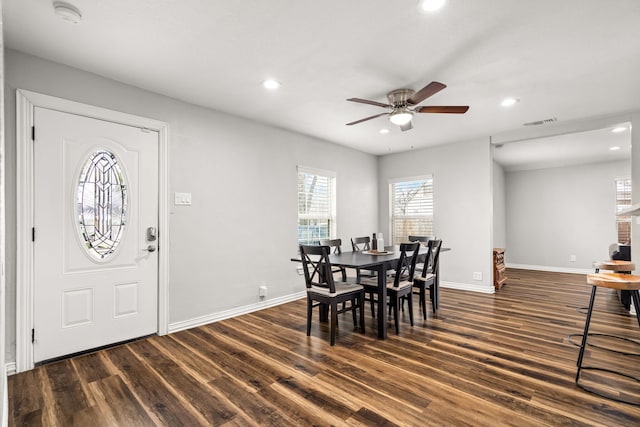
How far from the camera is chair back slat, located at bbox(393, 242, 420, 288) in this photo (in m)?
3.34

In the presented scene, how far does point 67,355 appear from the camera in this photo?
2.81 metres

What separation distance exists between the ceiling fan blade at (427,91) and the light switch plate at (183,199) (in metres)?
2.59

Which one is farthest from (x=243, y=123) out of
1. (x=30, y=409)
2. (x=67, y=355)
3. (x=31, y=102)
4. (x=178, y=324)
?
(x=30, y=409)

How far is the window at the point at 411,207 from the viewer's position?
6043 mm

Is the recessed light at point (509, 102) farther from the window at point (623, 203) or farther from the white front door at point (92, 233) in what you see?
the window at point (623, 203)

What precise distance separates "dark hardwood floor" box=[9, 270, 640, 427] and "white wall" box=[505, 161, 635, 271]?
4178 mm

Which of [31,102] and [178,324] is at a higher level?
[31,102]

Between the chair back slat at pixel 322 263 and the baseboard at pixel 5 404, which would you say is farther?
the chair back slat at pixel 322 263

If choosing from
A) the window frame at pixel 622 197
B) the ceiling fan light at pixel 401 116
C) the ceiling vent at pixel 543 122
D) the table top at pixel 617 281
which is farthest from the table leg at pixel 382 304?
the window frame at pixel 622 197

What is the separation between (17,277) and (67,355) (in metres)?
0.81

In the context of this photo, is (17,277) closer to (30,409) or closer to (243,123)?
(30,409)

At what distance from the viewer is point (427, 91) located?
9.01 ft

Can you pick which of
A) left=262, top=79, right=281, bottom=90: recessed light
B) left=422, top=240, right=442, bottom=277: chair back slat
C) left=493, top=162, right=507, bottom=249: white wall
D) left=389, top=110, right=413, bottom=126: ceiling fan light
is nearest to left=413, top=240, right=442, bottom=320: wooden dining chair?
left=422, top=240, right=442, bottom=277: chair back slat

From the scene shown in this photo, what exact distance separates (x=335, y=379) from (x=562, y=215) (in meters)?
7.60
